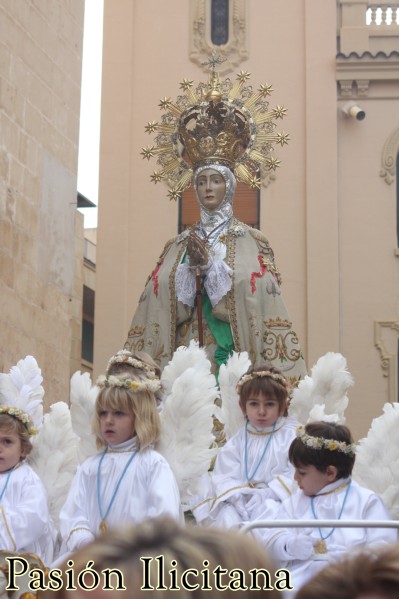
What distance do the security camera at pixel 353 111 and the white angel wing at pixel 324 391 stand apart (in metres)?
11.6

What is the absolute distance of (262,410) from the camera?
22.4 feet

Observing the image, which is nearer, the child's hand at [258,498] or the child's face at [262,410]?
the child's hand at [258,498]

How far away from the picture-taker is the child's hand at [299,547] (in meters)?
5.27

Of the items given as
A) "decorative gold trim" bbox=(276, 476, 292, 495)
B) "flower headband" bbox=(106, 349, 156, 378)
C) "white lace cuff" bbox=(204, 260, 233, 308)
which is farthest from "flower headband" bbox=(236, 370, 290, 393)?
"white lace cuff" bbox=(204, 260, 233, 308)

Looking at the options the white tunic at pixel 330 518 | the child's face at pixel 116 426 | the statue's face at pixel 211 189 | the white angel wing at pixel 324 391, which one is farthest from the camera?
the statue's face at pixel 211 189

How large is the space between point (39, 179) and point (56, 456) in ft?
21.7

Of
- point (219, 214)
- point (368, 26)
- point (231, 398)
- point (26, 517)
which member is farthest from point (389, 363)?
point (26, 517)

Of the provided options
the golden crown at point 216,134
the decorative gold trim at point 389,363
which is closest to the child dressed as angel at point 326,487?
the golden crown at point 216,134

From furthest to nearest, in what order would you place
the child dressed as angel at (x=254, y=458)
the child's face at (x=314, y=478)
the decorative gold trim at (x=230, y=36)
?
the decorative gold trim at (x=230, y=36)
the child dressed as angel at (x=254, y=458)
the child's face at (x=314, y=478)

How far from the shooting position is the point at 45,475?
6730 millimetres

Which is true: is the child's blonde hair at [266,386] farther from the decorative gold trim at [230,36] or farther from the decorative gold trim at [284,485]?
the decorative gold trim at [230,36]

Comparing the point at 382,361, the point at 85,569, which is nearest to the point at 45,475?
the point at 85,569

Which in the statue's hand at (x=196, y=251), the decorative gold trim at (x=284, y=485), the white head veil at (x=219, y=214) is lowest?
the decorative gold trim at (x=284, y=485)

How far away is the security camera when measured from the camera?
60.7 ft
